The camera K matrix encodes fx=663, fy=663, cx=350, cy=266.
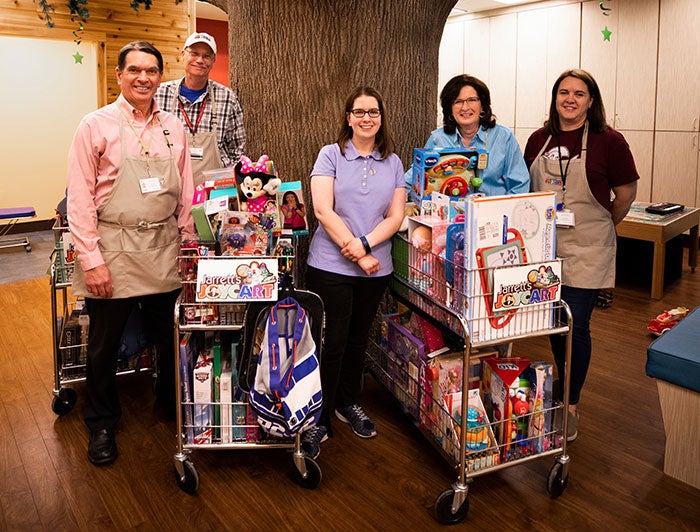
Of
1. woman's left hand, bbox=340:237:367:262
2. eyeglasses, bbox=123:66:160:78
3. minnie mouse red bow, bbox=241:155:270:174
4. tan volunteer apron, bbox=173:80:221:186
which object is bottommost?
woman's left hand, bbox=340:237:367:262

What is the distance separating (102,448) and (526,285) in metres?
1.72

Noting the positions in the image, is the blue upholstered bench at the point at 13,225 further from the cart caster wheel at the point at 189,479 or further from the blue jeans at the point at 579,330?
the blue jeans at the point at 579,330

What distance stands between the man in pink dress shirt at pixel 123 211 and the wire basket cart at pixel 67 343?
18.0 inches

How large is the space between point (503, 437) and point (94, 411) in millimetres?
1582

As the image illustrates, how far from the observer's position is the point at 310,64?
3018 millimetres

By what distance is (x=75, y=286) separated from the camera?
2463mm

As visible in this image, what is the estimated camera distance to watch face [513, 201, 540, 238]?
6.92ft

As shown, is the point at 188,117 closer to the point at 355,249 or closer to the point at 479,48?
the point at 355,249

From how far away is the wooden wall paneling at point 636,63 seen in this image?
658 cm

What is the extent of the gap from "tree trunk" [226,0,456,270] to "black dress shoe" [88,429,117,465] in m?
1.28

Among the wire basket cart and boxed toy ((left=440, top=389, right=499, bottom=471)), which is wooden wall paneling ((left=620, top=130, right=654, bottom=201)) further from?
the wire basket cart

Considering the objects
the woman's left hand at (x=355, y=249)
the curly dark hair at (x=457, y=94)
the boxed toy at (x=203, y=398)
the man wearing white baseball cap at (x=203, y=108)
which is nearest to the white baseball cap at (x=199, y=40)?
the man wearing white baseball cap at (x=203, y=108)

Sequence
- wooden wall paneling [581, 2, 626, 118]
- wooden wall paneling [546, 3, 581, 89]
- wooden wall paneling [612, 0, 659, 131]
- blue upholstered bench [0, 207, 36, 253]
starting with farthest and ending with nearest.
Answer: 1. wooden wall paneling [546, 3, 581, 89]
2. wooden wall paneling [581, 2, 626, 118]
3. wooden wall paneling [612, 0, 659, 131]
4. blue upholstered bench [0, 207, 36, 253]

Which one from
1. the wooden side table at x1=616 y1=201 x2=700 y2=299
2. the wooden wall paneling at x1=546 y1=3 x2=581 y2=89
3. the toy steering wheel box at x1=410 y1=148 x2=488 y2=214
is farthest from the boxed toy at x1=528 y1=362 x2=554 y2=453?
the wooden wall paneling at x1=546 y1=3 x2=581 y2=89
